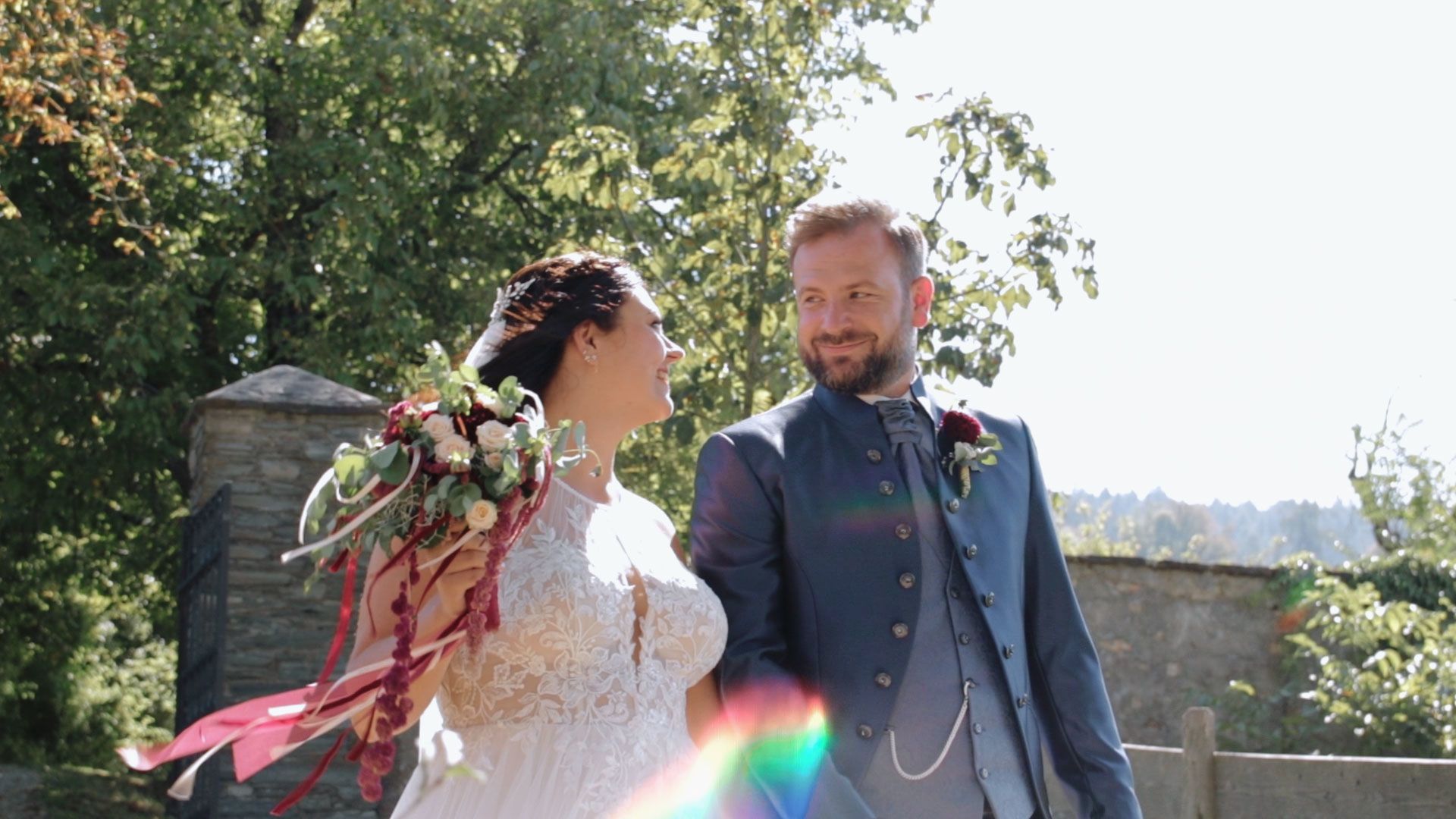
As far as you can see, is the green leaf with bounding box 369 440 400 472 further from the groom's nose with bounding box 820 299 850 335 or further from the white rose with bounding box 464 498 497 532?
the groom's nose with bounding box 820 299 850 335

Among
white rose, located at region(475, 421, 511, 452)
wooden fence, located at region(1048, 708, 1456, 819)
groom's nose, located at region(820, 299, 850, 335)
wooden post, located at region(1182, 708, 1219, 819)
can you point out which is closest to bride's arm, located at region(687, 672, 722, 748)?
groom's nose, located at region(820, 299, 850, 335)

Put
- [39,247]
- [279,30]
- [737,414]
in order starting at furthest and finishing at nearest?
[279,30] → [39,247] → [737,414]

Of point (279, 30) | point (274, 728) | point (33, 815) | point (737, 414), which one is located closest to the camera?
point (274, 728)

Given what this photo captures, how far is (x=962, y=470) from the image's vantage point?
3.61 m

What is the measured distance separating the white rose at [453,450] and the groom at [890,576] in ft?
1.94

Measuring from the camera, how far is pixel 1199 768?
622 centimetres

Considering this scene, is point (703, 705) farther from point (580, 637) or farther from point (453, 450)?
point (453, 450)

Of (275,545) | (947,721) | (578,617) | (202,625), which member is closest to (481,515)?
(578,617)

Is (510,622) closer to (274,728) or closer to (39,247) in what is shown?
(274,728)

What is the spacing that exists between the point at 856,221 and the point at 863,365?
0.31 metres

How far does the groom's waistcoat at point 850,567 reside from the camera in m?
3.36

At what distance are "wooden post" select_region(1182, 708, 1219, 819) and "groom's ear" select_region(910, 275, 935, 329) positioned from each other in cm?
308

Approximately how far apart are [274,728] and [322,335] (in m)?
9.83

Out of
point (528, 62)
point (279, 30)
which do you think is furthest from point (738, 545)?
point (279, 30)
